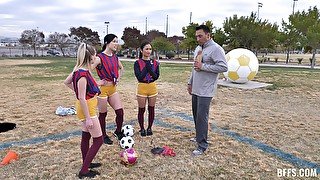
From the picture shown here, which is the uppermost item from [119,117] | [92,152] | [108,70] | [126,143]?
[108,70]

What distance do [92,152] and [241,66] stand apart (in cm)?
763

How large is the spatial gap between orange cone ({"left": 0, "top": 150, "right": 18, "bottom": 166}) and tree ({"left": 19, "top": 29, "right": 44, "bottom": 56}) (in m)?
50.9

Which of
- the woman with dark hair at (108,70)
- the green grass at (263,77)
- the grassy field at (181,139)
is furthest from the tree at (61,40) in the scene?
the woman with dark hair at (108,70)

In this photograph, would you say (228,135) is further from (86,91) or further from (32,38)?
(32,38)

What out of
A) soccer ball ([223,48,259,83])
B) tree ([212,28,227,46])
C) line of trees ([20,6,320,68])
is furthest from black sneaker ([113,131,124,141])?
tree ([212,28,227,46])

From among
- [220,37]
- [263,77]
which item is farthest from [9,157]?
[220,37]

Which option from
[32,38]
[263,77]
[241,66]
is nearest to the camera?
[241,66]

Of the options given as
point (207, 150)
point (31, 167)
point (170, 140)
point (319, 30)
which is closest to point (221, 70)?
point (207, 150)

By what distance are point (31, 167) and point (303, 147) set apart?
374cm

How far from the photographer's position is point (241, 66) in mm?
9641

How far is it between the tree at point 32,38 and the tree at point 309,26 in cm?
4207

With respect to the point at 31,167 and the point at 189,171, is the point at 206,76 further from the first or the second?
the point at 31,167

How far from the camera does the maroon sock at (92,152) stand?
3.04 metres

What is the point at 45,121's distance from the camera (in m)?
5.38
